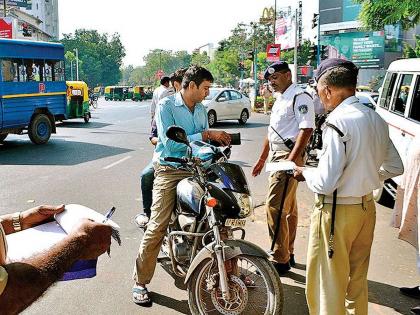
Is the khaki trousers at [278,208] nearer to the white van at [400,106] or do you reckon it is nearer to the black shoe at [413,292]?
the black shoe at [413,292]

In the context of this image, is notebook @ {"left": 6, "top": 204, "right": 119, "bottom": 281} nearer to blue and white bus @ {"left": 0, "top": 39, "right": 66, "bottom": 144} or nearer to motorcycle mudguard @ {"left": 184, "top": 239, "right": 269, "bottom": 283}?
motorcycle mudguard @ {"left": 184, "top": 239, "right": 269, "bottom": 283}

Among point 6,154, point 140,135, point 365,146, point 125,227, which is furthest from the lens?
point 140,135

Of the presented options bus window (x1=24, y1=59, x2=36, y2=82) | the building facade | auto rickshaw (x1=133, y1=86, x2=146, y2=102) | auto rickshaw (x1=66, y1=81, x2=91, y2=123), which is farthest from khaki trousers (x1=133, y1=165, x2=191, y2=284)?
the building facade

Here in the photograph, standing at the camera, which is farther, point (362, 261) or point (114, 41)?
point (114, 41)

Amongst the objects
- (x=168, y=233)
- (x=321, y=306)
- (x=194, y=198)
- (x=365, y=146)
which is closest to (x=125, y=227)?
(x=168, y=233)

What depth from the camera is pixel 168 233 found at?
3.70m

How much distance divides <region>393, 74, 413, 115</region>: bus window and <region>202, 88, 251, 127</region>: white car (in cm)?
1212

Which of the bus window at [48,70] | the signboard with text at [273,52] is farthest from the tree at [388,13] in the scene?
the bus window at [48,70]

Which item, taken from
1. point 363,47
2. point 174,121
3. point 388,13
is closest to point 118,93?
point 363,47

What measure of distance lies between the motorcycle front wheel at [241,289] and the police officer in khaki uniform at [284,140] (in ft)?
3.29

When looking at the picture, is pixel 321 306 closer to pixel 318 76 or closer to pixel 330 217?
pixel 330 217

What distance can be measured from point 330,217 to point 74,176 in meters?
6.72

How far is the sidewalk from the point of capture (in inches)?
146

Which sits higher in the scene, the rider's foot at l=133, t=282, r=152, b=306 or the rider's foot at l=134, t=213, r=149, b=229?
the rider's foot at l=134, t=213, r=149, b=229
